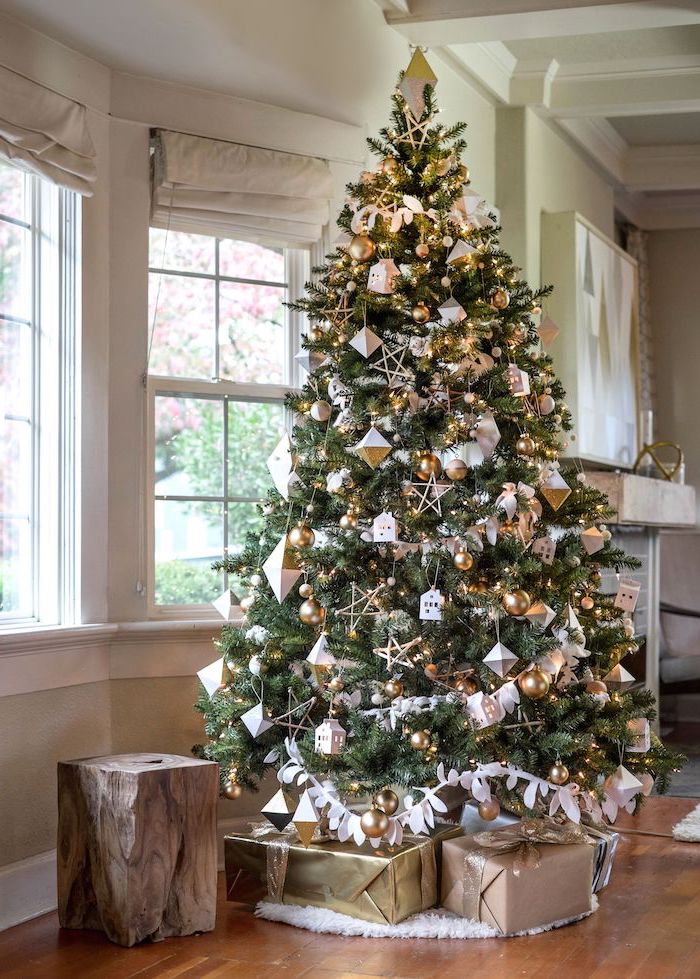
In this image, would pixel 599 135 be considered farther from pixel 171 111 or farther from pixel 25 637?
pixel 25 637

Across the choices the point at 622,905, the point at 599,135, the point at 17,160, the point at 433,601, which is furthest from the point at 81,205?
the point at 599,135

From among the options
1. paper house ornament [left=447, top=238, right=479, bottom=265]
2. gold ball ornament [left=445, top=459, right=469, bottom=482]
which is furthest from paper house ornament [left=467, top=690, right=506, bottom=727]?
paper house ornament [left=447, top=238, right=479, bottom=265]

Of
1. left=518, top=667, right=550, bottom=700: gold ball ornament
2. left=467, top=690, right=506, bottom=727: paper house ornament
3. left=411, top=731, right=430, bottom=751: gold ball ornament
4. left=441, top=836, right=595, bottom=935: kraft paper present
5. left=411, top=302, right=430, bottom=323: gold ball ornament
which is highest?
left=411, top=302, right=430, bottom=323: gold ball ornament

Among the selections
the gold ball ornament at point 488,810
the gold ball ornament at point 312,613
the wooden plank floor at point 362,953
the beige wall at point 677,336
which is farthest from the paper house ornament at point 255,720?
the beige wall at point 677,336

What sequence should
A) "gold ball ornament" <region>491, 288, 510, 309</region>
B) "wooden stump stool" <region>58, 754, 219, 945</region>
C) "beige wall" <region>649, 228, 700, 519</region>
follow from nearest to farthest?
"wooden stump stool" <region>58, 754, 219, 945</region> → "gold ball ornament" <region>491, 288, 510, 309</region> → "beige wall" <region>649, 228, 700, 519</region>

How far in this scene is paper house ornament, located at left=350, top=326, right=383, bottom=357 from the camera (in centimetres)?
316

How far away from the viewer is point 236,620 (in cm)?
375

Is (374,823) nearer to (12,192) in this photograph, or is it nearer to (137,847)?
(137,847)

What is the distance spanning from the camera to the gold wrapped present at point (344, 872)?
3020 millimetres

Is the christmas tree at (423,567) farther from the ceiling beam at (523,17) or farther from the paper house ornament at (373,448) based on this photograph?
the ceiling beam at (523,17)

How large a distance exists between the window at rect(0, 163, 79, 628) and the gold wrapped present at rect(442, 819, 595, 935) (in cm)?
134

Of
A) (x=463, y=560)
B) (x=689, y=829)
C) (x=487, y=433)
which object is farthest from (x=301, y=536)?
(x=689, y=829)

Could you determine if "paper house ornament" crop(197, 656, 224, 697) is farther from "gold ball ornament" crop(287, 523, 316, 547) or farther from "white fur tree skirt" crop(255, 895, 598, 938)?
"white fur tree skirt" crop(255, 895, 598, 938)

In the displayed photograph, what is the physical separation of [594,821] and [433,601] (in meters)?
0.83
